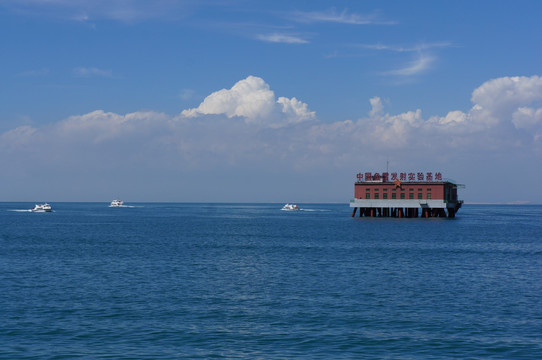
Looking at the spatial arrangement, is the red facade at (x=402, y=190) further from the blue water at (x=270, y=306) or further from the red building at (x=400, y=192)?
the blue water at (x=270, y=306)

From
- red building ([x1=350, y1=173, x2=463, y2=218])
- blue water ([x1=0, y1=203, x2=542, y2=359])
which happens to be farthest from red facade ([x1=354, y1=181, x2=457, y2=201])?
blue water ([x1=0, y1=203, x2=542, y2=359])

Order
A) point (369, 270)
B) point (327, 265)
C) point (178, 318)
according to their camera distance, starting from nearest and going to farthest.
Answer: point (178, 318)
point (369, 270)
point (327, 265)

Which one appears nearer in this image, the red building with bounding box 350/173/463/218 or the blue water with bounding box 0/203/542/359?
the blue water with bounding box 0/203/542/359

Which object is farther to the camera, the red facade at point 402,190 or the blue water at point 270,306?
the red facade at point 402,190

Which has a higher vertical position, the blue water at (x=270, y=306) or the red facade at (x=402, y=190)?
the red facade at (x=402, y=190)

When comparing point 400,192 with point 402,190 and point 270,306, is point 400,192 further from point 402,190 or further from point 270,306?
point 270,306

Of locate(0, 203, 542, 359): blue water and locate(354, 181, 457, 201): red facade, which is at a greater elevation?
locate(354, 181, 457, 201): red facade

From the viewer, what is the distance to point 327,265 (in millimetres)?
56938

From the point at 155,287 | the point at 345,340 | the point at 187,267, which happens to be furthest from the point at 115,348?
the point at 187,267

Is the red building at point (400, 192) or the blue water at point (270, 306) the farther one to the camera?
the red building at point (400, 192)

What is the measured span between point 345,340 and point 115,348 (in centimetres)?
1067

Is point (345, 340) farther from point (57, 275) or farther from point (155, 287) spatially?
point (57, 275)

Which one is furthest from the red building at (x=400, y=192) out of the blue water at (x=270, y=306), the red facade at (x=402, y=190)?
the blue water at (x=270, y=306)

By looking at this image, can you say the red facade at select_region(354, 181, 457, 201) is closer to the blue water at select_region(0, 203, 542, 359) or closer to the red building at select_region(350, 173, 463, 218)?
the red building at select_region(350, 173, 463, 218)
